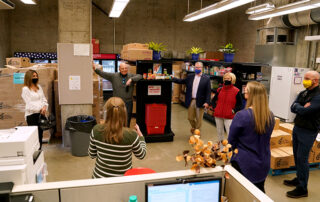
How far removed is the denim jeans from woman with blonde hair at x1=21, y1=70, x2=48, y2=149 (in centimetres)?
415

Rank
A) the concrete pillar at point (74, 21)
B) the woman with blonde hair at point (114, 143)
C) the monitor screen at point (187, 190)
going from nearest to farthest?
1. the monitor screen at point (187, 190)
2. the woman with blonde hair at point (114, 143)
3. the concrete pillar at point (74, 21)

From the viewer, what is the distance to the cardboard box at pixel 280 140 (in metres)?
4.95

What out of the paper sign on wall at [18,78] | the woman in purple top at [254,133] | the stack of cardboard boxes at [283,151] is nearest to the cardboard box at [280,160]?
the stack of cardboard boxes at [283,151]

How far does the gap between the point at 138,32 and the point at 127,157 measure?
1115 centimetres

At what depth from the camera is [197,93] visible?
6.12 meters

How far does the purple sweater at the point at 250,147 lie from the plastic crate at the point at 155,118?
343cm

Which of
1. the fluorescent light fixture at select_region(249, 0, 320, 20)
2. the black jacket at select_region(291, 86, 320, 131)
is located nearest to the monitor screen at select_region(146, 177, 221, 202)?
the black jacket at select_region(291, 86, 320, 131)

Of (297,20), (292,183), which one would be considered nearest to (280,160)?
(292,183)

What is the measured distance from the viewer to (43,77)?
5.80m

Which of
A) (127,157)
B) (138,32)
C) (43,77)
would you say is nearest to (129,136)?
(127,157)

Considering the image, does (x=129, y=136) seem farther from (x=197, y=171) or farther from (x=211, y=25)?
(x=211, y=25)

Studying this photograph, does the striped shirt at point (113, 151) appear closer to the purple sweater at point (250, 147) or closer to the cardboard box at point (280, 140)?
the purple sweater at point (250, 147)

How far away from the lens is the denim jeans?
366 centimetres

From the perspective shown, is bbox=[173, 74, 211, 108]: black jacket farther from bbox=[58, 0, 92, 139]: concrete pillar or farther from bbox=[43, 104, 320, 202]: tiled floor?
bbox=[58, 0, 92, 139]: concrete pillar
